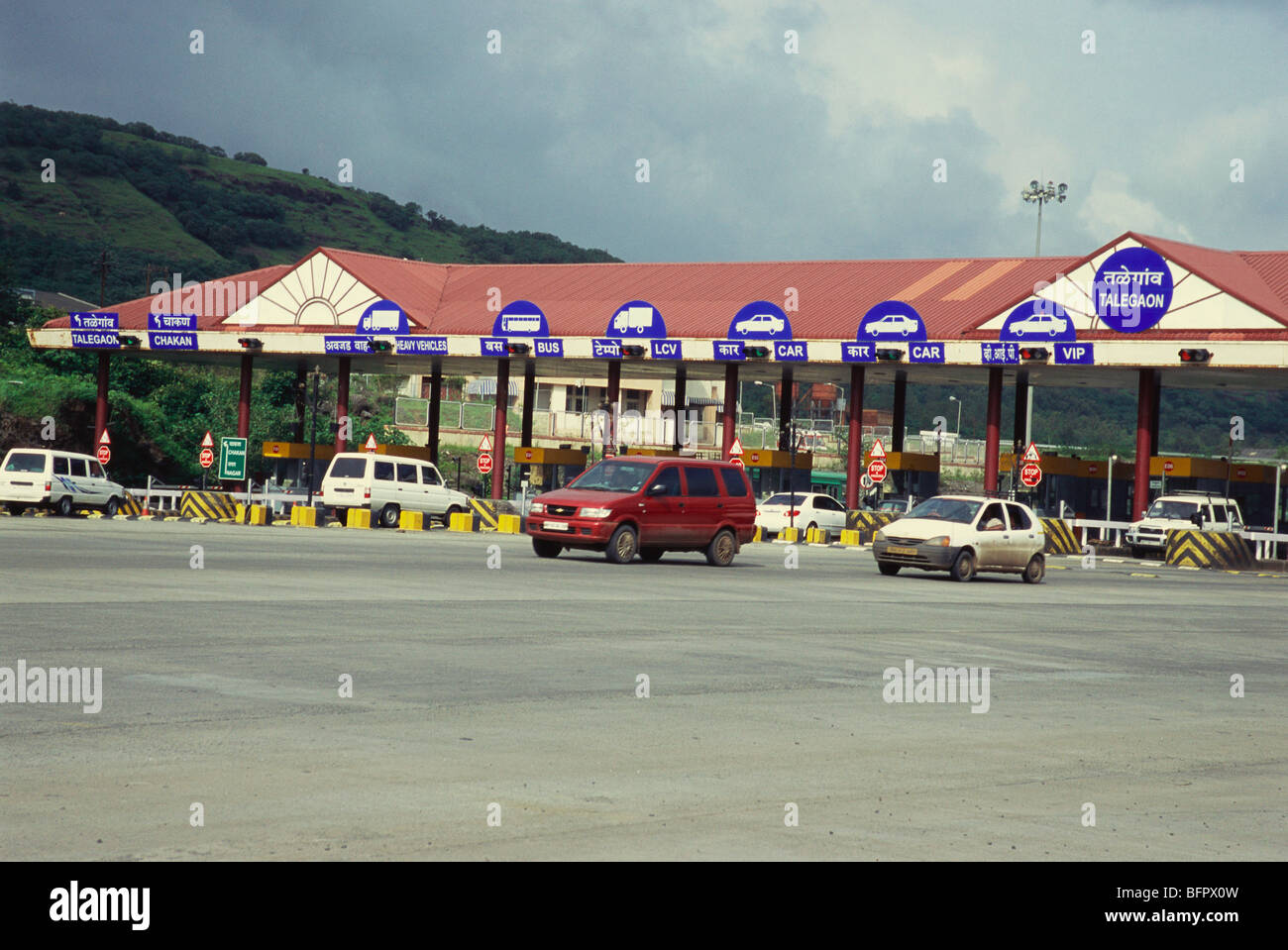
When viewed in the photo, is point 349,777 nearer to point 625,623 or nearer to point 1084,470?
point 625,623

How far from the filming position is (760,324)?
4938 cm

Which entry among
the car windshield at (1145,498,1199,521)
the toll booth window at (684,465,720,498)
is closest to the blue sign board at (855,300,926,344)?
the car windshield at (1145,498,1199,521)

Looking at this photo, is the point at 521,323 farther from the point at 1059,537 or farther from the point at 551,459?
the point at 1059,537

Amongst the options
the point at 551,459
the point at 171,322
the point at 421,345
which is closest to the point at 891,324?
the point at 551,459

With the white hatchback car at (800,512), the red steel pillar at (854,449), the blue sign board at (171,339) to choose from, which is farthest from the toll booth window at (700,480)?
the blue sign board at (171,339)

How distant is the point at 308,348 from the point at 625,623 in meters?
40.5

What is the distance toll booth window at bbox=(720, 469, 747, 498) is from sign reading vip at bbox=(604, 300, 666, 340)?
2178 cm

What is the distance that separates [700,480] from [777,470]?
27.3 m

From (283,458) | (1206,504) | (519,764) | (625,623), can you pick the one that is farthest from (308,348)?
(519,764)

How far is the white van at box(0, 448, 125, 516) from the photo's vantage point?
131 ft

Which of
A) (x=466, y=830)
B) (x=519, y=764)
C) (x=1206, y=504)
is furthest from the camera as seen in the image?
(x=1206, y=504)

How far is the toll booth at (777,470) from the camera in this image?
5375 centimetres

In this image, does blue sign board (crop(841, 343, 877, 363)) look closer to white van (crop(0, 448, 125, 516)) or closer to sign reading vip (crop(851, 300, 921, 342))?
sign reading vip (crop(851, 300, 921, 342))

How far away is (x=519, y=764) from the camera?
8.59 meters
